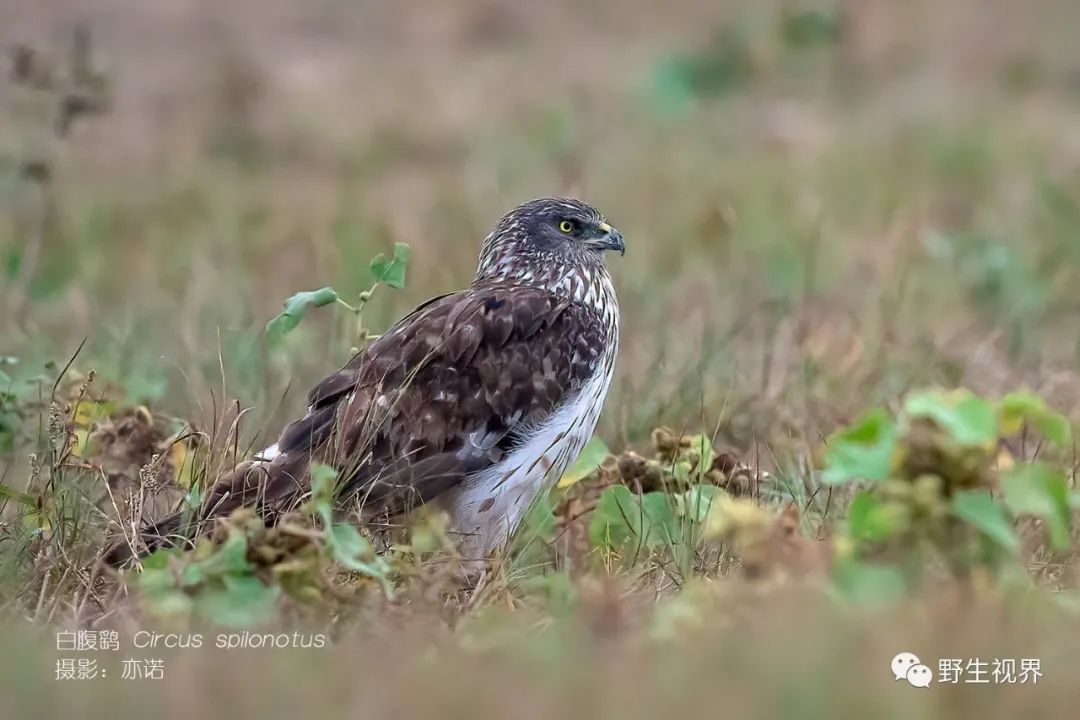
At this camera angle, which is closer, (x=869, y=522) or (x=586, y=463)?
(x=869, y=522)

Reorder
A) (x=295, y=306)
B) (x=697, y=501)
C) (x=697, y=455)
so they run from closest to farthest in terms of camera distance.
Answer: (x=295, y=306) < (x=697, y=501) < (x=697, y=455)

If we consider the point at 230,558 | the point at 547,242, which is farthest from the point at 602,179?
the point at 230,558

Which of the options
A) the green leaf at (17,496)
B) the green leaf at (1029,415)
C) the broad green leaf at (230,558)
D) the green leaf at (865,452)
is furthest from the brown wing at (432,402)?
the green leaf at (1029,415)

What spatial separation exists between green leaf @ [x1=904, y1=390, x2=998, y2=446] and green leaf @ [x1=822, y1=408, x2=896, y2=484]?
0.11 metres

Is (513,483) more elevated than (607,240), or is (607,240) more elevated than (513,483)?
(607,240)

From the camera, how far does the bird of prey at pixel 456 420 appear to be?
4496mm

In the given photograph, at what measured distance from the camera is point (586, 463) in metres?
5.02

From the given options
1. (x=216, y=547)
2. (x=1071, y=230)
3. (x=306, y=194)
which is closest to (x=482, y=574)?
(x=216, y=547)

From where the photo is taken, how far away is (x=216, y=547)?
3.92 meters

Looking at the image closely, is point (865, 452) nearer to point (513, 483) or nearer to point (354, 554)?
point (354, 554)

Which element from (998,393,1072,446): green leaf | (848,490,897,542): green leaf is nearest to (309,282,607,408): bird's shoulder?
(848,490,897,542): green leaf

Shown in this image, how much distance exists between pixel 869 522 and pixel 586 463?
5.16 ft

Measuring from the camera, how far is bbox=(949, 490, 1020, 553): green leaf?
3418 millimetres

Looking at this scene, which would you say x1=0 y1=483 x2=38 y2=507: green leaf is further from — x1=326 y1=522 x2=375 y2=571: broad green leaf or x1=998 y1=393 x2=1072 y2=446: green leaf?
x1=998 y1=393 x2=1072 y2=446: green leaf
